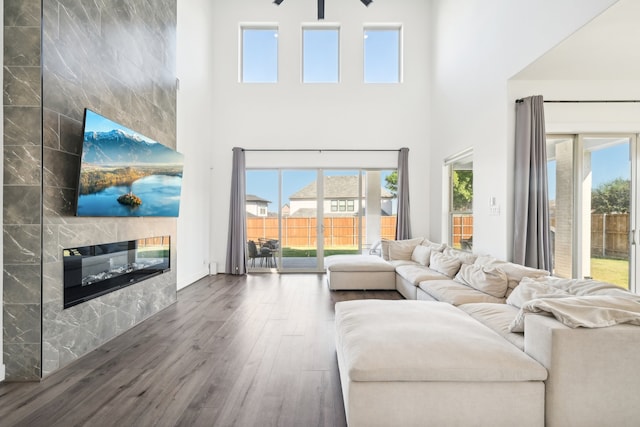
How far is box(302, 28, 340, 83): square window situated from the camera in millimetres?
6758

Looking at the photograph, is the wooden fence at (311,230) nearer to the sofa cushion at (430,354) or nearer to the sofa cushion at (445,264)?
the sofa cushion at (445,264)

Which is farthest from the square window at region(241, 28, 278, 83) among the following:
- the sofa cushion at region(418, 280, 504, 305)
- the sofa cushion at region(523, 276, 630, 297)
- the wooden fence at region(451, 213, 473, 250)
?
the sofa cushion at region(523, 276, 630, 297)

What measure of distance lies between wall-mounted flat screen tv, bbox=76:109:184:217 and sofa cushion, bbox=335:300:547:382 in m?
2.32

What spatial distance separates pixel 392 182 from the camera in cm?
675

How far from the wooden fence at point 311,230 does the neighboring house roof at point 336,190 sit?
46 centimetres

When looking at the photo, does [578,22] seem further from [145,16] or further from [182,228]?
[182,228]

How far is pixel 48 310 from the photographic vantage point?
2.37m

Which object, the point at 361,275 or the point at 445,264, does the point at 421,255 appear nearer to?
the point at 445,264

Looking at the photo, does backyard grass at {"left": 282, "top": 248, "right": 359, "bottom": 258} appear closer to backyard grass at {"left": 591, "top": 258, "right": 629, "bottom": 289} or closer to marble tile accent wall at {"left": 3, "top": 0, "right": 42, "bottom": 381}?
Answer: backyard grass at {"left": 591, "top": 258, "right": 629, "bottom": 289}

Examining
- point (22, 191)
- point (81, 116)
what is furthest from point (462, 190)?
point (22, 191)

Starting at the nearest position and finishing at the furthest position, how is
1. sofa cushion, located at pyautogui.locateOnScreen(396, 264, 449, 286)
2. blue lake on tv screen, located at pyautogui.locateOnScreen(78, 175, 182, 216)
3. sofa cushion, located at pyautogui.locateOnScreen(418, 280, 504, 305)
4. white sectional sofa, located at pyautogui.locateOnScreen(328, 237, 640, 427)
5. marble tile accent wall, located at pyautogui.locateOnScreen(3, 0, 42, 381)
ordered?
white sectional sofa, located at pyautogui.locateOnScreen(328, 237, 640, 427), marble tile accent wall, located at pyautogui.locateOnScreen(3, 0, 42, 381), blue lake on tv screen, located at pyautogui.locateOnScreen(78, 175, 182, 216), sofa cushion, located at pyautogui.locateOnScreen(418, 280, 504, 305), sofa cushion, located at pyautogui.locateOnScreen(396, 264, 449, 286)

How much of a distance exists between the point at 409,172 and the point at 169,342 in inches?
210

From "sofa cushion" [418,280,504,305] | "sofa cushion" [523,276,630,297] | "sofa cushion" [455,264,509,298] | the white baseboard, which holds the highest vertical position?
"sofa cushion" [523,276,630,297]

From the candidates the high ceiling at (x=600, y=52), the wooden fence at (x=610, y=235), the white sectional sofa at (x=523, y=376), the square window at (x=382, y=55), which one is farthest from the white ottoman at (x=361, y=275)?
the square window at (x=382, y=55)
